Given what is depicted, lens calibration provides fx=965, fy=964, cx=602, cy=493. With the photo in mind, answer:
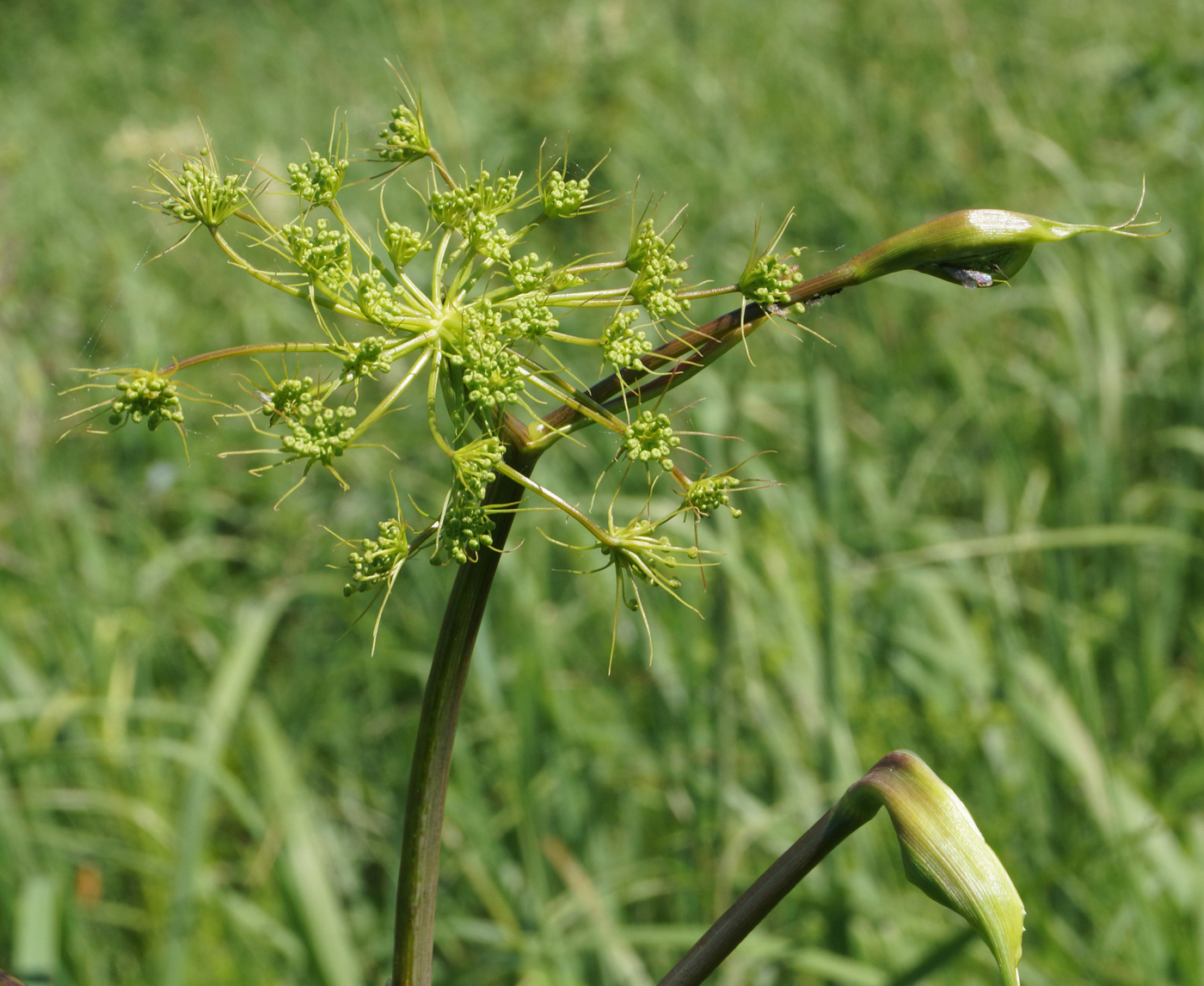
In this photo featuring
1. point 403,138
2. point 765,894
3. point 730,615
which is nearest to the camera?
point 765,894

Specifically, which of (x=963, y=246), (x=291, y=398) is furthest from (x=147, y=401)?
(x=963, y=246)

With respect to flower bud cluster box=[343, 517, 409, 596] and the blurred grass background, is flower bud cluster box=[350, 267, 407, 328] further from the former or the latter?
the blurred grass background

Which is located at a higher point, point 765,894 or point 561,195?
point 561,195

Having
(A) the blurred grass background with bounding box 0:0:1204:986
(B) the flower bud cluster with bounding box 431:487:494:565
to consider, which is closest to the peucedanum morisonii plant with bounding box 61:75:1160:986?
(B) the flower bud cluster with bounding box 431:487:494:565

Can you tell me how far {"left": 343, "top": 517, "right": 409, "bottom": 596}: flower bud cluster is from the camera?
27.7 inches

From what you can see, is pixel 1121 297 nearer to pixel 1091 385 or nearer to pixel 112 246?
pixel 1091 385

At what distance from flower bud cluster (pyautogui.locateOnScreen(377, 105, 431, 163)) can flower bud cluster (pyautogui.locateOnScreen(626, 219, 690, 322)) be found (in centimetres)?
24

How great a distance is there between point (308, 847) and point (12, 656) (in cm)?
120

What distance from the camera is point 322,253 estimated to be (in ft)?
2.40

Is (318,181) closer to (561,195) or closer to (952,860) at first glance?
(561,195)

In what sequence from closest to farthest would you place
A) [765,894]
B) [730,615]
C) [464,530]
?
[464,530] < [765,894] < [730,615]

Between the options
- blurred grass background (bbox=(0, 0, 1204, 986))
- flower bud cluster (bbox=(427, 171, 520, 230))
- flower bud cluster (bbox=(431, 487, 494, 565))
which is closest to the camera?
flower bud cluster (bbox=(431, 487, 494, 565))

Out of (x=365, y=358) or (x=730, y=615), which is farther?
(x=730, y=615)

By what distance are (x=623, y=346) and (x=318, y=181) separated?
11.8 inches
